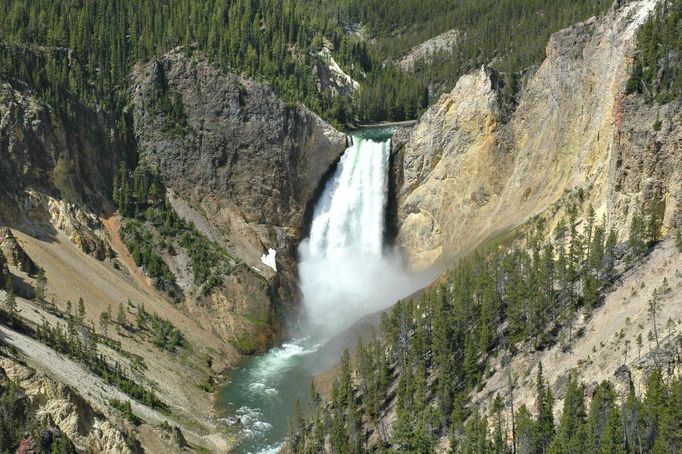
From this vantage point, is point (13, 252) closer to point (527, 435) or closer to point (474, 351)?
point (474, 351)

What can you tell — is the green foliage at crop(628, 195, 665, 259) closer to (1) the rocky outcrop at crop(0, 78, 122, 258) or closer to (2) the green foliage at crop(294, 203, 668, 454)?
(2) the green foliage at crop(294, 203, 668, 454)

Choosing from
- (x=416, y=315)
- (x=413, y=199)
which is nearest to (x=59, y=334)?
(x=416, y=315)

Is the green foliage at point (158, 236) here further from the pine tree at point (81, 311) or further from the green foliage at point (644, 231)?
the green foliage at point (644, 231)

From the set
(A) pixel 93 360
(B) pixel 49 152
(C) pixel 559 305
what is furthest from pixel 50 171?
(C) pixel 559 305

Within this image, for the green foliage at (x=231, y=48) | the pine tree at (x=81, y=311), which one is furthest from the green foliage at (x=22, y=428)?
the green foliage at (x=231, y=48)

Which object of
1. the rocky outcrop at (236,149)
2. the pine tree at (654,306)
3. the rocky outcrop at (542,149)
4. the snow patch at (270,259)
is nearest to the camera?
the pine tree at (654,306)

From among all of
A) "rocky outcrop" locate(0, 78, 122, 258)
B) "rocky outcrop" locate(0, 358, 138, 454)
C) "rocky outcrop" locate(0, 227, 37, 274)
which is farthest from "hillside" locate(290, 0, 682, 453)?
"rocky outcrop" locate(0, 78, 122, 258)
